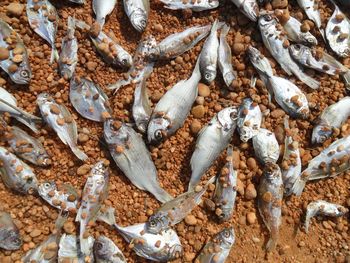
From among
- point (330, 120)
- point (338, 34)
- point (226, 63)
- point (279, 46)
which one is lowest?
point (330, 120)

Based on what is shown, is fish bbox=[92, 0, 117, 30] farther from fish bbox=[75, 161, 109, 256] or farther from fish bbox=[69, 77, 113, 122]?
fish bbox=[75, 161, 109, 256]

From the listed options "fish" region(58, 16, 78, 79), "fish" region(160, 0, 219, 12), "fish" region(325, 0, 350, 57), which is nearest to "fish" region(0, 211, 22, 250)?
"fish" region(58, 16, 78, 79)

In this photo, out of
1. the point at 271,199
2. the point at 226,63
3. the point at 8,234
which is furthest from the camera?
the point at 226,63

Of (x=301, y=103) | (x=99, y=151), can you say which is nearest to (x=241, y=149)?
(x=301, y=103)

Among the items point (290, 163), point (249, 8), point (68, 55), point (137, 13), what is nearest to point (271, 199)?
point (290, 163)

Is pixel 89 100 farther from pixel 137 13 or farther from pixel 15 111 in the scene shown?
pixel 137 13

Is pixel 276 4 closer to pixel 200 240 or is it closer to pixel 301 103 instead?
pixel 301 103
